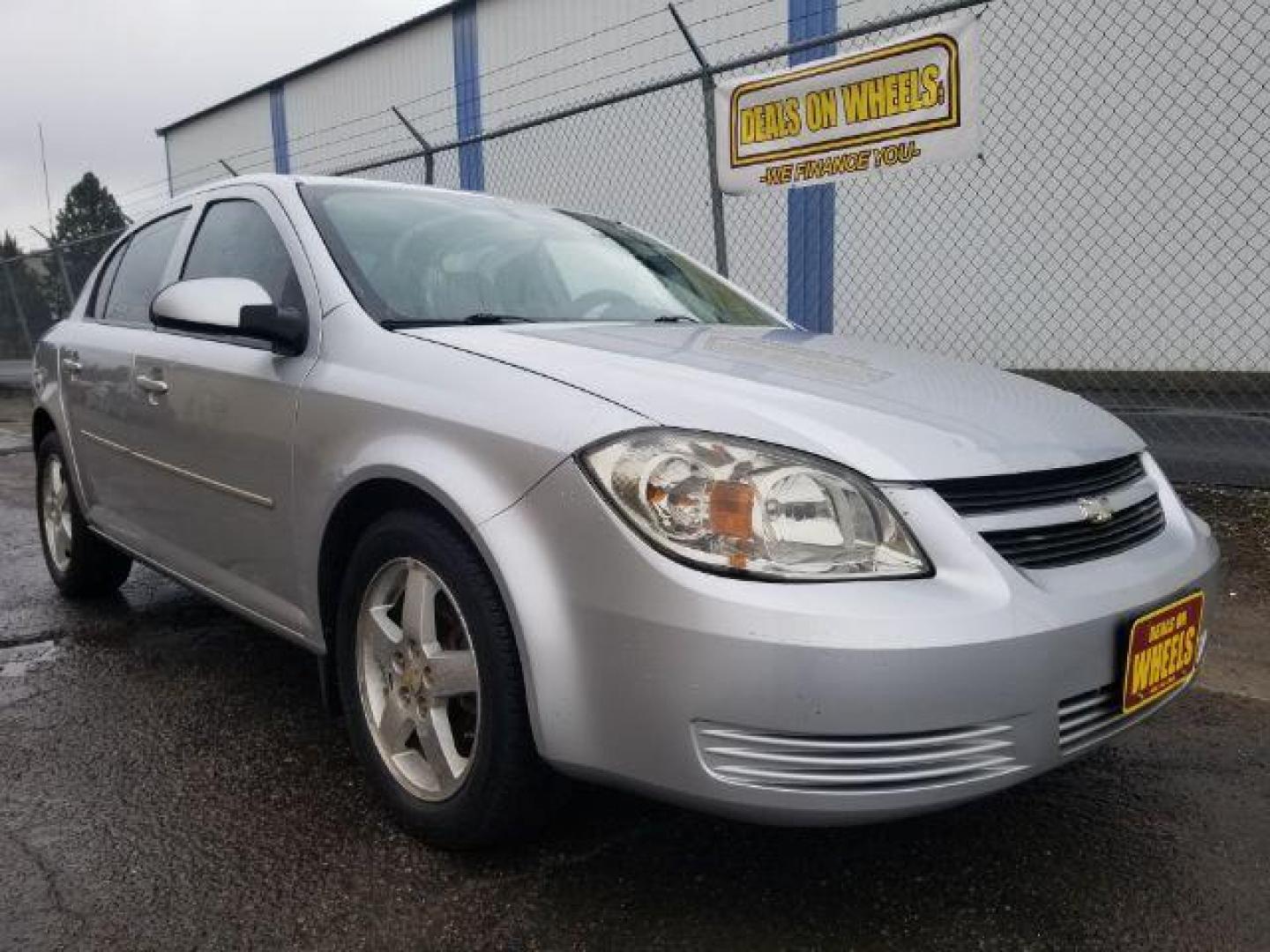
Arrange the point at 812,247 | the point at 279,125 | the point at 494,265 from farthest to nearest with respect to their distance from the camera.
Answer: the point at 279,125, the point at 812,247, the point at 494,265

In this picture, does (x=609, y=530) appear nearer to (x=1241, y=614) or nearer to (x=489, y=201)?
(x=489, y=201)

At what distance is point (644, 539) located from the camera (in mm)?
1694

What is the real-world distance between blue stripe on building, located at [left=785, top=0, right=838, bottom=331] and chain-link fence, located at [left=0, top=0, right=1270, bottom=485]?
0.04m

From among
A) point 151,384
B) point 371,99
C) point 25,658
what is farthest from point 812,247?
point 371,99

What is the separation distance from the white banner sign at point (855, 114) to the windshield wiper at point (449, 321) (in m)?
3.01

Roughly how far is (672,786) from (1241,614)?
9.25 feet

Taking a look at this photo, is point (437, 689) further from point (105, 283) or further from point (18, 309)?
point (18, 309)

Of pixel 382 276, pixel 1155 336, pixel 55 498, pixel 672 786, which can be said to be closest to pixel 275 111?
pixel 1155 336

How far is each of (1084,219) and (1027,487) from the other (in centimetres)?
893

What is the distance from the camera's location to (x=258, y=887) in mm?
2014

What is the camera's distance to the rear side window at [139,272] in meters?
3.41

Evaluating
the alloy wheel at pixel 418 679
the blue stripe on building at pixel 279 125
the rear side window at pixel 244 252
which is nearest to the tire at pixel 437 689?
the alloy wheel at pixel 418 679

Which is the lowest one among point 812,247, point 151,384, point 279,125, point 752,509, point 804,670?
point 804,670

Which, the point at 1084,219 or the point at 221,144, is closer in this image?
the point at 1084,219
